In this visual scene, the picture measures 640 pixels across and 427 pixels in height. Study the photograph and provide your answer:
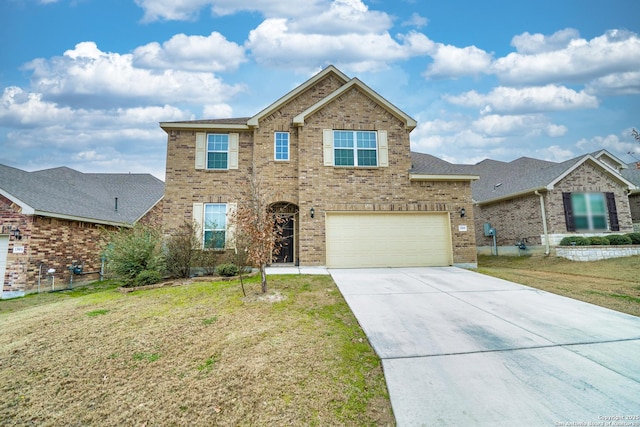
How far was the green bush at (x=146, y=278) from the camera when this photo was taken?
9.21 metres

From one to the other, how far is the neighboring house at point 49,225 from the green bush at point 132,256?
131 inches

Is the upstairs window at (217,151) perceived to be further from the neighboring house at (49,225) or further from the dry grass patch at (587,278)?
the dry grass patch at (587,278)

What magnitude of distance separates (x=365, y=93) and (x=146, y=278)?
36.2 ft

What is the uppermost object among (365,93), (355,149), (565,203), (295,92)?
(295,92)

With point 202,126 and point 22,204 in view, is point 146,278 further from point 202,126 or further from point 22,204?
point 202,126

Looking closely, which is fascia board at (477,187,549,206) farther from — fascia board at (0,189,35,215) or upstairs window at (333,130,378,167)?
fascia board at (0,189,35,215)

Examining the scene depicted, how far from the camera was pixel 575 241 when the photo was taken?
13.6m

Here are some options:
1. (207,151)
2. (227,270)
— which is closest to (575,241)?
(227,270)

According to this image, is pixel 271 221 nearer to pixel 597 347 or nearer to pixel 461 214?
pixel 597 347

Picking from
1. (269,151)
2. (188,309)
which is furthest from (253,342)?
(269,151)

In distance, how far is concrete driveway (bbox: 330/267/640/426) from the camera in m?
3.00

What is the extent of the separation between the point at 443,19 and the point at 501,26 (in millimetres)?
3517

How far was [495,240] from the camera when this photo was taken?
17.3 metres

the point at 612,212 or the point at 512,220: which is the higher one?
the point at 612,212
